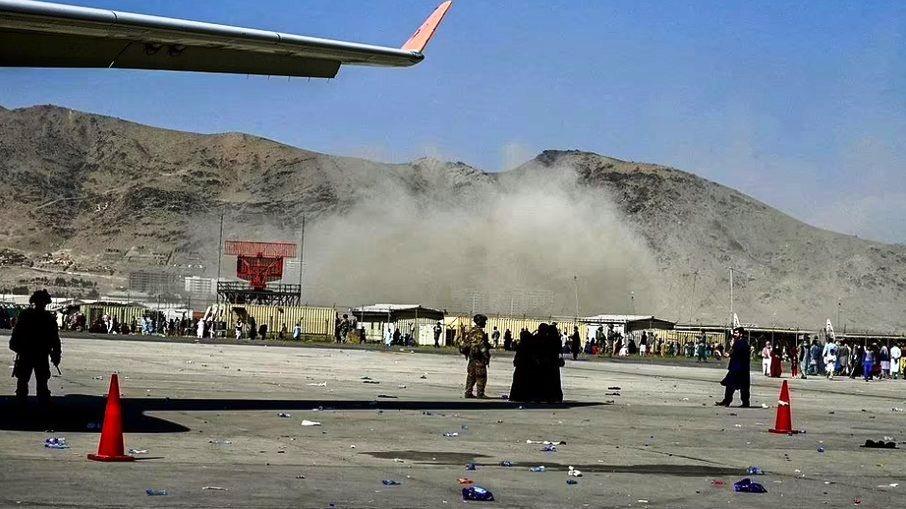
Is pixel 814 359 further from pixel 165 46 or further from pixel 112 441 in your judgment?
pixel 112 441

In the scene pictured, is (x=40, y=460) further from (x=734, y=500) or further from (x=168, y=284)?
(x=168, y=284)

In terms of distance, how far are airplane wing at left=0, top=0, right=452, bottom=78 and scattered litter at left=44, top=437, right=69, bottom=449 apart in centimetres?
565

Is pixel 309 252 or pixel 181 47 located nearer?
pixel 181 47

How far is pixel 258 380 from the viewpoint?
3272 centimetres

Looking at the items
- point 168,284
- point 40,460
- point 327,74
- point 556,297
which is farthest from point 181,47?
point 556,297

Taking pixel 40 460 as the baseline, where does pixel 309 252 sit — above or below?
above

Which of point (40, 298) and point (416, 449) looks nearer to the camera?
point (416, 449)

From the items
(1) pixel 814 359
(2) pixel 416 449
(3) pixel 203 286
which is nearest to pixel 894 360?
(1) pixel 814 359

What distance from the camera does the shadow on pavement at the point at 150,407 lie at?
17922 millimetres

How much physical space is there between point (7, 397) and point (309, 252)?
176 m

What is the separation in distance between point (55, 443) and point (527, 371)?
13.4 meters

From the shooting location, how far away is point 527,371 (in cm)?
2752

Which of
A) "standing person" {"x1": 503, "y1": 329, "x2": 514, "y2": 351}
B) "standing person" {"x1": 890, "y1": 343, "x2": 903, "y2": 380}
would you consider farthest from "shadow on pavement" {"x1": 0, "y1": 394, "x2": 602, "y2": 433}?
"standing person" {"x1": 503, "y1": 329, "x2": 514, "y2": 351}

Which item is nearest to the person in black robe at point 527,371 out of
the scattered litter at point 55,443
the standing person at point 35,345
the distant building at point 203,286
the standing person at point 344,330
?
the standing person at point 35,345
